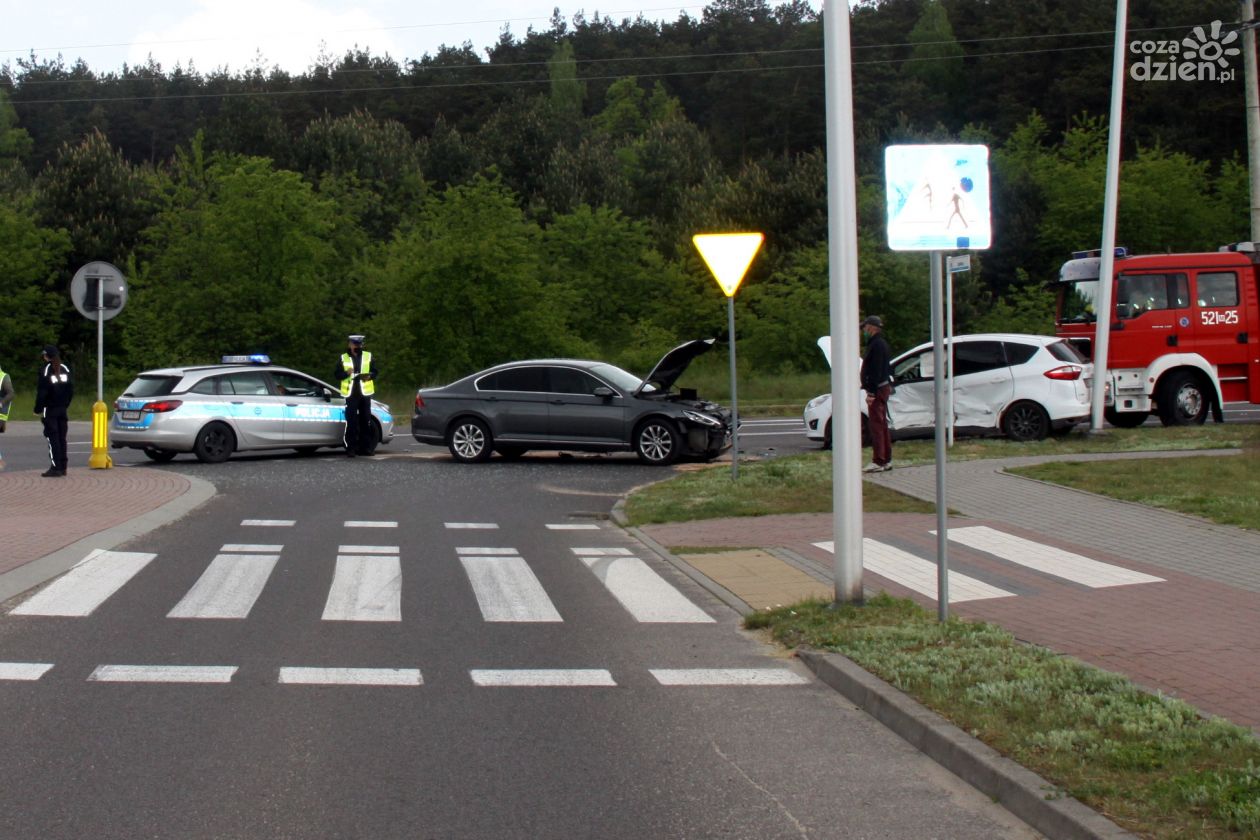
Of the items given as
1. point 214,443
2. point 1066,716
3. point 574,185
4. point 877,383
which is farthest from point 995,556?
point 574,185

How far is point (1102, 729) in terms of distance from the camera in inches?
237

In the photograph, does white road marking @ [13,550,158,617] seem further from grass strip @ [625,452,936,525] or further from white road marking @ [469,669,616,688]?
grass strip @ [625,452,936,525]

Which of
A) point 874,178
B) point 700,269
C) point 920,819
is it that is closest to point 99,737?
point 920,819

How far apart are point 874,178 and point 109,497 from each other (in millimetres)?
45989

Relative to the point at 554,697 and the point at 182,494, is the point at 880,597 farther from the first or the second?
the point at 182,494

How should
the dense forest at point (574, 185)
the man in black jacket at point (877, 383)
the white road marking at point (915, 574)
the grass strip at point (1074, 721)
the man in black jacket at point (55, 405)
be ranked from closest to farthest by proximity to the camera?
the grass strip at point (1074, 721), the white road marking at point (915, 574), the man in black jacket at point (877, 383), the man in black jacket at point (55, 405), the dense forest at point (574, 185)

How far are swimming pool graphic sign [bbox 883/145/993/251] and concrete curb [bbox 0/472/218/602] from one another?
661 cm

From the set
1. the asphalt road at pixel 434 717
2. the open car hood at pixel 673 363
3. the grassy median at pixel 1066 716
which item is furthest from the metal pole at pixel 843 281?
the open car hood at pixel 673 363

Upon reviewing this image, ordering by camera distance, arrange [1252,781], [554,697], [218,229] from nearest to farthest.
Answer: [1252,781] < [554,697] < [218,229]

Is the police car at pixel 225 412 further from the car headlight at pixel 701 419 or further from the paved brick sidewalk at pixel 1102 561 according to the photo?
the paved brick sidewalk at pixel 1102 561

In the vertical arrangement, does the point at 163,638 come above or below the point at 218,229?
below

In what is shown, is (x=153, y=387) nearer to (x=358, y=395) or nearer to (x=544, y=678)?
(x=358, y=395)

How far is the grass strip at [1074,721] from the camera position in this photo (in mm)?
4930

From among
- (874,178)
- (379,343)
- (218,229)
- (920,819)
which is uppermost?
(874,178)
